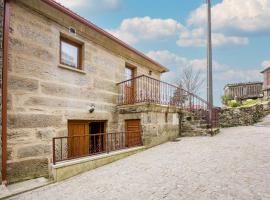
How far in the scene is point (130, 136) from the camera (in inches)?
345

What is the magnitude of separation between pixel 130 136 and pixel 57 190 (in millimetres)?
4185

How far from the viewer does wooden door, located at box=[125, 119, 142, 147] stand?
A: 8520 mm

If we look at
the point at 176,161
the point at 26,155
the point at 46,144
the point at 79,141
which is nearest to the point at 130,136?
the point at 79,141

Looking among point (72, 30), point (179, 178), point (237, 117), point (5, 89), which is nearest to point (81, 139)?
point (5, 89)

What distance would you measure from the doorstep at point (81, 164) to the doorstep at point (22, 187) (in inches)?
11.8

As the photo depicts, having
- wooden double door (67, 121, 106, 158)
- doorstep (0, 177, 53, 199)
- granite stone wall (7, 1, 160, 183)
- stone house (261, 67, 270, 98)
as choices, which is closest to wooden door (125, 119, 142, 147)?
wooden double door (67, 121, 106, 158)

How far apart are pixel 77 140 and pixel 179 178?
12.7ft

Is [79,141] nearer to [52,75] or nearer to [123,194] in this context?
[52,75]

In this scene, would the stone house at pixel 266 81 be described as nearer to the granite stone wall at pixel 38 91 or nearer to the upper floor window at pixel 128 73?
the upper floor window at pixel 128 73

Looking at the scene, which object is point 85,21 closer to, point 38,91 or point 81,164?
point 38,91

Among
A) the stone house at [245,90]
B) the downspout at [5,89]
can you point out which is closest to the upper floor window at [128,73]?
the downspout at [5,89]

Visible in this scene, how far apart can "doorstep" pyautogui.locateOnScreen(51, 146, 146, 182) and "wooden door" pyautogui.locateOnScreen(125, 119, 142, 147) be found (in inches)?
45.6

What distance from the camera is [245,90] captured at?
93.7 feet

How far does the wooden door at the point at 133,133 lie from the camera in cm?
852
